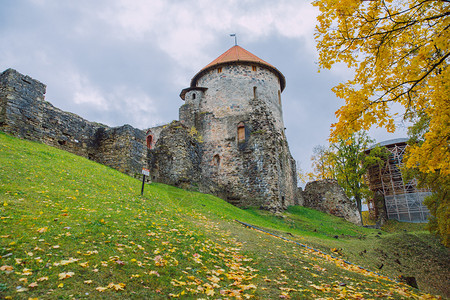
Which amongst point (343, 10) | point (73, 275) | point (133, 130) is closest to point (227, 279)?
point (73, 275)

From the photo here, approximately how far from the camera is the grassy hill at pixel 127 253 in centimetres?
401

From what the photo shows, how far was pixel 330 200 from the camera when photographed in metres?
25.3

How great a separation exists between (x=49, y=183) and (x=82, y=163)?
404 centimetres

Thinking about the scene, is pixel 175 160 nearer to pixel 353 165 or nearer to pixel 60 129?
pixel 60 129

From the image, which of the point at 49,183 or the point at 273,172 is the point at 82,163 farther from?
the point at 273,172

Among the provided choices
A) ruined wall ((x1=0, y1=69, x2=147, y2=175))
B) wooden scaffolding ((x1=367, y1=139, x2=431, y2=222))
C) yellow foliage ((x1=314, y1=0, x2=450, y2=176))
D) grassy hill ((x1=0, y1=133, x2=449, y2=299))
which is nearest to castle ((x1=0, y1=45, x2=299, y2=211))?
ruined wall ((x1=0, y1=69, x2=147, y2=175))

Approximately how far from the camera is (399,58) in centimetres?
577

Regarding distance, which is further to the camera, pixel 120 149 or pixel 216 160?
pixel 216 160

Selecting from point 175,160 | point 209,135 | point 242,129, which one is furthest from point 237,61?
point 175,160

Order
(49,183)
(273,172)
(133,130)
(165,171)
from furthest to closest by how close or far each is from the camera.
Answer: (273,172) < (165,171) < (133,130) < (49,183)

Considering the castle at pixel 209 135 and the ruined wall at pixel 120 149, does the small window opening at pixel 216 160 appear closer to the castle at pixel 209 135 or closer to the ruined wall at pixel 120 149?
the castle at pixel 209 135

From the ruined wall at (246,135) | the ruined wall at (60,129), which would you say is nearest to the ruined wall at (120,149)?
the ruined wall at (60,129)

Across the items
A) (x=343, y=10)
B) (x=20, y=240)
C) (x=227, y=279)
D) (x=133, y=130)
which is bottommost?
(x=227, y=279)

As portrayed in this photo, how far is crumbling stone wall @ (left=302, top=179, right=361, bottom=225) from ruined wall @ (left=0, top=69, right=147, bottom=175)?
52.5 feet
